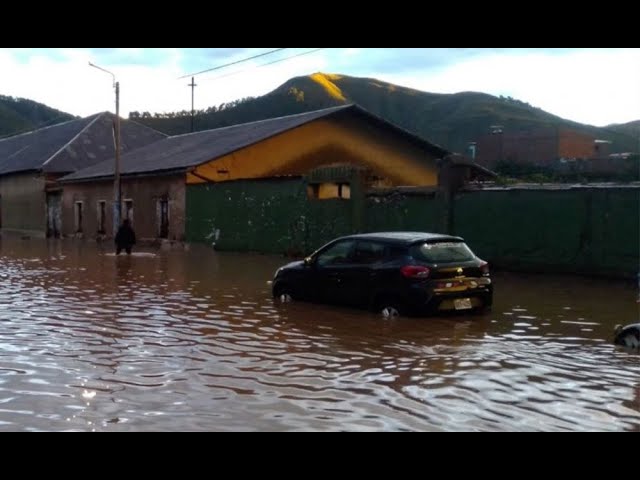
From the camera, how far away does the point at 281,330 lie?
1170 centimetres

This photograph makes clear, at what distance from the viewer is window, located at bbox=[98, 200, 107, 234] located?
43.0m

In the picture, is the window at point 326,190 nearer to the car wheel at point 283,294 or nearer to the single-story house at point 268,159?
the single-story house at point 268,159

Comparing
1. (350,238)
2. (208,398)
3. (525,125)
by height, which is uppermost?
(525,125)

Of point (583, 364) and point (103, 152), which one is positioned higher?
point (103, 152)

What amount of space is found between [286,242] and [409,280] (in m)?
16.4

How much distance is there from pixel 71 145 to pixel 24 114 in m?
102

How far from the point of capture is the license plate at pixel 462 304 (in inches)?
491

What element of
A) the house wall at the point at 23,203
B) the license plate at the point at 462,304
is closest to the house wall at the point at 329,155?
the house wall at the point at 23,203

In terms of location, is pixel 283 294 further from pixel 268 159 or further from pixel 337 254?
pixel 268 159

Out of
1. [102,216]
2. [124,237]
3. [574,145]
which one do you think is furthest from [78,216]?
[574,145]

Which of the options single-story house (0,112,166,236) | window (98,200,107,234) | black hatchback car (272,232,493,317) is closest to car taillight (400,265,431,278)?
black hatchback car (272,232,493,317)

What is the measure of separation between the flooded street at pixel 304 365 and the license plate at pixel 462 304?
250mm

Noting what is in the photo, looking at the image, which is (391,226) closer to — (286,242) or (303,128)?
(286,242)

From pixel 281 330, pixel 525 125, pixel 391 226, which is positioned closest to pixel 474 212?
pixel 391 226
